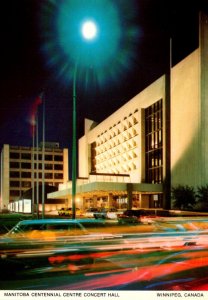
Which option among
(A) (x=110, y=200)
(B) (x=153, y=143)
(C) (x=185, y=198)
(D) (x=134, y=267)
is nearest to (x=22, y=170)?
(A) (x=110, y=200)

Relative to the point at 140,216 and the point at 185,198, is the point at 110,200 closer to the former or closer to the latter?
the point at 185,198

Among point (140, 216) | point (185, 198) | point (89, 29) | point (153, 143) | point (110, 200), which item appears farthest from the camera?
point (110, 200)

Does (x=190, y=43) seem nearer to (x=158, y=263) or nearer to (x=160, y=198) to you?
(x=160, y=198)

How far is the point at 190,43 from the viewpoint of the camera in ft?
143

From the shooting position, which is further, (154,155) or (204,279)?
(154,155)

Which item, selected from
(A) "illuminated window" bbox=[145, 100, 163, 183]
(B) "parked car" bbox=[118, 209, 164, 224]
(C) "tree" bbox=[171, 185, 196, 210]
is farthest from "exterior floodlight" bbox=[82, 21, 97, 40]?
(A) "illuminated window" bbox=[145, 100, 163, 183]

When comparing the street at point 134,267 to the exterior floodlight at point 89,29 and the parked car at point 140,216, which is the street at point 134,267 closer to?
the exterior floodlight at point 89,29

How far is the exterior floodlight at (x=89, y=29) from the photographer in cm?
972

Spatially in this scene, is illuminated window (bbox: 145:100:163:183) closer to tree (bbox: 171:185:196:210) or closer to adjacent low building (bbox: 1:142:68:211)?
tree (bbox: 171:185:196:210)

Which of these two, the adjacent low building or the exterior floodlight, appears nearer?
the exterior floodlight

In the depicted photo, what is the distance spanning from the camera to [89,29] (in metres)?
9.80

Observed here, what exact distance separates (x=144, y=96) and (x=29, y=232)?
4560cm

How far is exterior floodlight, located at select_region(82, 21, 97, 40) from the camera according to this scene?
9.72 m

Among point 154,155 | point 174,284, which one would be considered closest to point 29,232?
point 174,284
